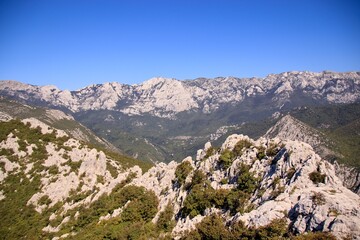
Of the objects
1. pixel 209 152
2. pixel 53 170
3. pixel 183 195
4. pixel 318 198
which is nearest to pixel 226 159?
pixel 209 152

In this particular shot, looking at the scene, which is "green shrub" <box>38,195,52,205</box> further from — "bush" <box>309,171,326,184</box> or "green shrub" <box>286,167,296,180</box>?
"bush" <box>309,171,326,184</box>

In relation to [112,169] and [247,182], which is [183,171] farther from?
[112,169]

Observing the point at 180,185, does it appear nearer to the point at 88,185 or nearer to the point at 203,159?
the point at 203,159

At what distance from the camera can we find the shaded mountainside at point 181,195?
3975 cm

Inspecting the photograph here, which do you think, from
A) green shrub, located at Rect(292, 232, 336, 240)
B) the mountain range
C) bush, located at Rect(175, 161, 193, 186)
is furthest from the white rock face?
bush, located at Rect(175, 161, 193, 186)

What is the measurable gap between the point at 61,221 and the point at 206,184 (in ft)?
117

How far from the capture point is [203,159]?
70.6 meters

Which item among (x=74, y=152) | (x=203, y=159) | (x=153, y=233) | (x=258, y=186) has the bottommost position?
(x=153, y=233)

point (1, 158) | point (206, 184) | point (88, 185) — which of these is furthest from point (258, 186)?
point (1, 158)

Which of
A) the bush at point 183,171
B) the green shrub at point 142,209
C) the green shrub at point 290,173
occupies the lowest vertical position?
the green shrub at point 142,209

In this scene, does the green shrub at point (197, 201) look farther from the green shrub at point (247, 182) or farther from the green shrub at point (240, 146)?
the green shrub at point (240, 146)

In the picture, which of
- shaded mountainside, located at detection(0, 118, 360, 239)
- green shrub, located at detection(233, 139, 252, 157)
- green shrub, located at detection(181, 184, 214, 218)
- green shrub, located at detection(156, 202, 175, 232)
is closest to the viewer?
shaded mountainside, located at detection(0, 118, 360, 239)

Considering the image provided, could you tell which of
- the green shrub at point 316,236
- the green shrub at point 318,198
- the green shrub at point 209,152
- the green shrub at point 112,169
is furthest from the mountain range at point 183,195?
the green shrub at point 209,152

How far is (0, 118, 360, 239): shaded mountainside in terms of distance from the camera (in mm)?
39750
